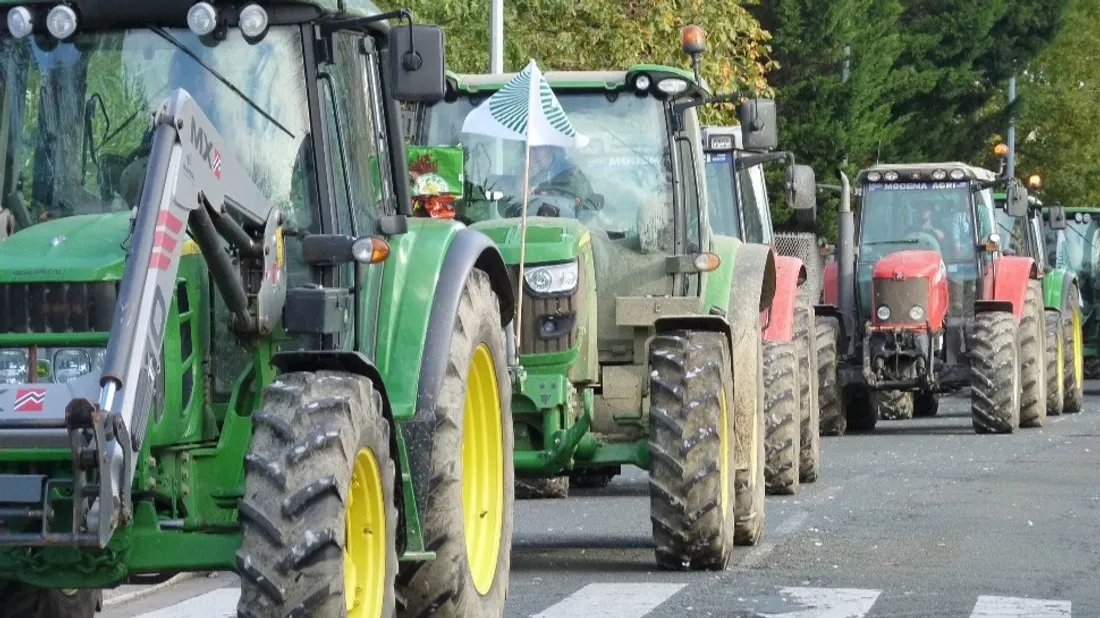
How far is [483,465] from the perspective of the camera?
9047 mm

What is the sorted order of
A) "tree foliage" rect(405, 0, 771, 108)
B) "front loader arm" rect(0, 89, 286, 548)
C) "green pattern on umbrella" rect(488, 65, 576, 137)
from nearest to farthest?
1. "front loader arm" rect(0, 89, 286, 548)
2. "green pattern on umbrella" rect(488, 65, 576, 137)
3. "tree foliage" rect(405, 0, 771, 108)

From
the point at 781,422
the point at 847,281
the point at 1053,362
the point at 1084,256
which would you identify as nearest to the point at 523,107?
the point at 781,422

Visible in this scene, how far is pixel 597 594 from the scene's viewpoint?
35.4ft

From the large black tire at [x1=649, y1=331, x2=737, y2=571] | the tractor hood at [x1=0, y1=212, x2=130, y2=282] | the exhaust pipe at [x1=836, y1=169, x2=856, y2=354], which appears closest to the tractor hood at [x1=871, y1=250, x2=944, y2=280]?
the exhaust pipe at [x1=836, y1=169, x2=856, y2=354]

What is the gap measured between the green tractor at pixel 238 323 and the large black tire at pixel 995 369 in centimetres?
1375

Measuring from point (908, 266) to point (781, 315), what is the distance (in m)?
5.51

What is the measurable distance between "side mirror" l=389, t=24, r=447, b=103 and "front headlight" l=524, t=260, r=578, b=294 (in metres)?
3.88

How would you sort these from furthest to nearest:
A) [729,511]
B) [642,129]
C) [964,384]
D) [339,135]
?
[964,384] < [642,129] < [729,511] < [339,135]

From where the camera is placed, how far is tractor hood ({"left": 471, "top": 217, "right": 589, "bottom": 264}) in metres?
11.7

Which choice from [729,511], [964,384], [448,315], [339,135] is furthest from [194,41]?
[964,384]

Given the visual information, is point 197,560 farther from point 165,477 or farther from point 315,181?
point 315,181

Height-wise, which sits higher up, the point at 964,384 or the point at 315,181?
the point at 315,181

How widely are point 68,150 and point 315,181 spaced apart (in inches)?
32.0

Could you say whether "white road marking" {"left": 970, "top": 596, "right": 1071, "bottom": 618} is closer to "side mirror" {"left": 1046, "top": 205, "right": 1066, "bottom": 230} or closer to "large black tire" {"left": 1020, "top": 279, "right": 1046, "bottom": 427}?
"large black tire" {"left": 1020, "top": 279, "right": 1046, "bottom": 427}
